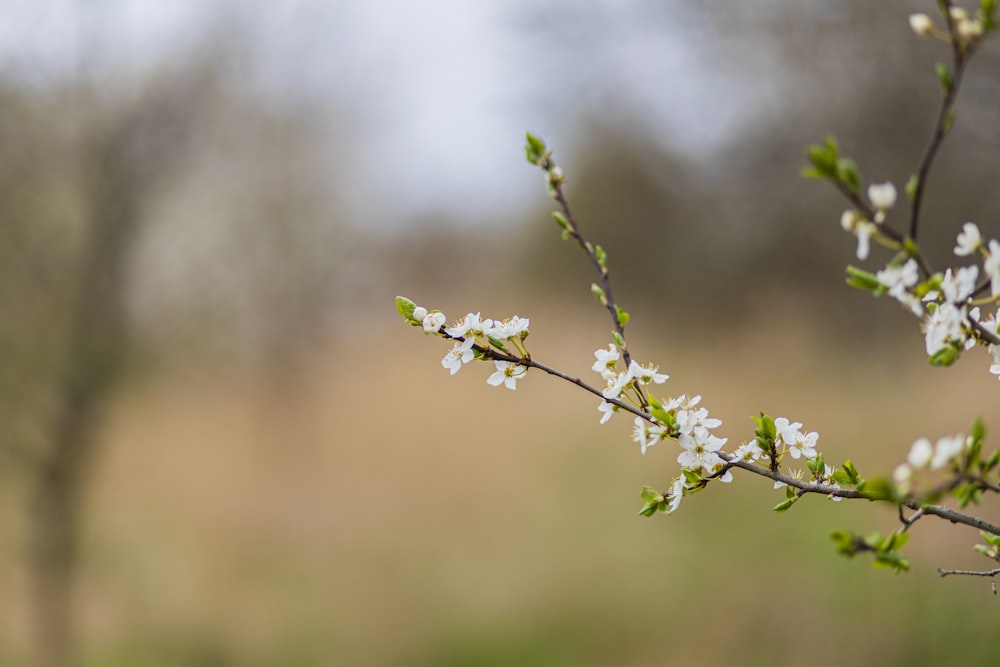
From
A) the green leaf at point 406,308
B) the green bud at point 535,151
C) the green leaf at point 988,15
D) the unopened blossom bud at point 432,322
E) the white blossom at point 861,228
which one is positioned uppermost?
the green bud at point 535,151

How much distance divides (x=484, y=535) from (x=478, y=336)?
5.04 meters

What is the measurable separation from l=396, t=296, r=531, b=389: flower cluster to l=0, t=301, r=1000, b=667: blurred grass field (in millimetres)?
3384

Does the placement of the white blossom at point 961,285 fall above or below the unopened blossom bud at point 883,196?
below

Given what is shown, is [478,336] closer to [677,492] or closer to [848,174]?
[677,492]

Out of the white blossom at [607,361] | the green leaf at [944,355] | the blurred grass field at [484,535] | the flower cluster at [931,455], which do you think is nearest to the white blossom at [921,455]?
the flower cluster at [931,455]

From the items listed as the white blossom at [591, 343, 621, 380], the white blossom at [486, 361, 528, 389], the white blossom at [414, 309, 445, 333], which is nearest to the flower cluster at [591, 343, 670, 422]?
the white blossom at [591, 343, 621, 380]

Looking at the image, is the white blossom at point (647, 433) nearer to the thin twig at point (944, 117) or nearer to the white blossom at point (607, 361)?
the white blossom at point (607, 361)

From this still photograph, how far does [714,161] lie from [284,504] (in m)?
4.78

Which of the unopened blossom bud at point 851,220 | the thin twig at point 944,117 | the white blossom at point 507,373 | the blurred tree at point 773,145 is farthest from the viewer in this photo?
the blurred tree at point 773,145

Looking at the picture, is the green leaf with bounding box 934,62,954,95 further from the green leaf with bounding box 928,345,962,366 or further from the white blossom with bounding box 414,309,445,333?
the white blossom with bounding box 414,309,445,333

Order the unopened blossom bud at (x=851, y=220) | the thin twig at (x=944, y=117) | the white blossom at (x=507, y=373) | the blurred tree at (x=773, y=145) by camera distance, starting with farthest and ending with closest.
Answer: the blurred tree at (x=773, y=145) → the white blossom at (x=507, y=373) → the unopened blossom bud at (x=851, y=220) → the thin twig at (x=944, y=117)

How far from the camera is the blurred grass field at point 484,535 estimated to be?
4.43m

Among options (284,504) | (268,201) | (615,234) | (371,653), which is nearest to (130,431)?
(284,504)

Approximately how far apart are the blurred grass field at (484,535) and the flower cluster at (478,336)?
11.1 feet
